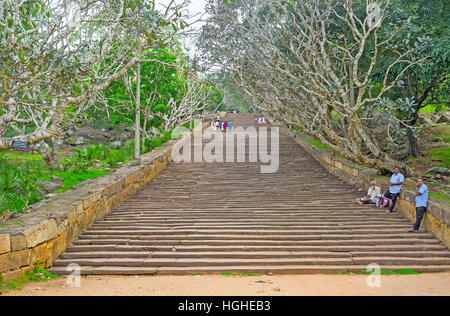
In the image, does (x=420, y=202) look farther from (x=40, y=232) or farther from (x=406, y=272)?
(x=40, y=232)

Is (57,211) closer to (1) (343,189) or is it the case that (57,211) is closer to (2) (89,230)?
(2) (89,230)

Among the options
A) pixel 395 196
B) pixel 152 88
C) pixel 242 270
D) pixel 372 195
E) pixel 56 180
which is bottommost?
pixel 242 270

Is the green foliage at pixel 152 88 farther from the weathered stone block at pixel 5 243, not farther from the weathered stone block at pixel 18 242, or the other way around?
the weathered stone block at pixel 5 243

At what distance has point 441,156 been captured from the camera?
20.2m

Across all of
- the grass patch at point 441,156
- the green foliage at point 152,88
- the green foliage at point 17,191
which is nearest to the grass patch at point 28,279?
the green foliage at point 17,191

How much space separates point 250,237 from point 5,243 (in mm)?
4236

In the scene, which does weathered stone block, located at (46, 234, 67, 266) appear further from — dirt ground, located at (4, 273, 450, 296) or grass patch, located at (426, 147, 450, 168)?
grass patch, located at (426, 147, 450, 168)

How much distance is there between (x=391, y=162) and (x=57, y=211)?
29.8 feet

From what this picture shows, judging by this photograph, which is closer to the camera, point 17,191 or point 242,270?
point 242,270

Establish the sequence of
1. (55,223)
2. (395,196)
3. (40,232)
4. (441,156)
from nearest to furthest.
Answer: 1. (40,232)
2. (55,223)
3. (395,196)
4. (441,156)

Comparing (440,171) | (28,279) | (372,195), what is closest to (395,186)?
(372,195)

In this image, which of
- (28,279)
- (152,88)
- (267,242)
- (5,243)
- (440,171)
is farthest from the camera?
(152,88)

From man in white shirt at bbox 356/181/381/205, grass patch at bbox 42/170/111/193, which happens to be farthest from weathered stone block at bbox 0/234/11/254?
man in white shirt at bbox 356/181/381/205

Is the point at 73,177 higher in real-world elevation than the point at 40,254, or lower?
higher
